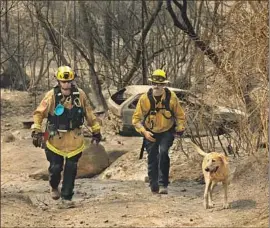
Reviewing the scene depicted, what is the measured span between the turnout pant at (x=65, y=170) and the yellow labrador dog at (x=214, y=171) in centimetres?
154

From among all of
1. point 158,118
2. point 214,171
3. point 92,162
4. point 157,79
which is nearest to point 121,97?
point 92,162

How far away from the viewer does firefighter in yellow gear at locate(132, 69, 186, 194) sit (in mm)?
7336

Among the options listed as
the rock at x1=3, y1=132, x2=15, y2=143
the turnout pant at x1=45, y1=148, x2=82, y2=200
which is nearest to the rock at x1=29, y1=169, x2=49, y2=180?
the turnout pant at x1=45, y1=148, x2=82, y2=200

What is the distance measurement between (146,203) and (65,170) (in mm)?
1013

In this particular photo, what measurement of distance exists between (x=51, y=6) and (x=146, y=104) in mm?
15143

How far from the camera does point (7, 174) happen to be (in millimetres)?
12344

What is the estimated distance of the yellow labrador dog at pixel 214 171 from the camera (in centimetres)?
685

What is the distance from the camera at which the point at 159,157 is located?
771cm

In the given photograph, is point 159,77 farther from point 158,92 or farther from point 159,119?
point 159,119

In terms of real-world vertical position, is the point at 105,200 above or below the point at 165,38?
below

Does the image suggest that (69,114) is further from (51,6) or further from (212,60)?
(51,6)

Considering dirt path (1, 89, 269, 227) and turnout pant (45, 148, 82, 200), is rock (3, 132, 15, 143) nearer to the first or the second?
dirt path (1, 89, 269, 227)

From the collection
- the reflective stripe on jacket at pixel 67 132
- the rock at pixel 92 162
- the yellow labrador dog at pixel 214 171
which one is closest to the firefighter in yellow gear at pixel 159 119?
the reflective stripe on jacket at pixel 67 132

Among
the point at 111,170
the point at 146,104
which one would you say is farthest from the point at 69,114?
the point at 111,170
